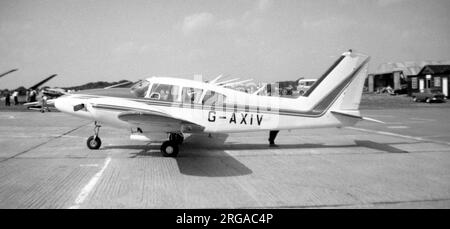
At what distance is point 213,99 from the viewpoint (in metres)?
10.2

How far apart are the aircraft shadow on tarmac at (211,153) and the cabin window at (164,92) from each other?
160 cm

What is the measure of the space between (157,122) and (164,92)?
3.87 ft

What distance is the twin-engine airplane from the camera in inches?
373

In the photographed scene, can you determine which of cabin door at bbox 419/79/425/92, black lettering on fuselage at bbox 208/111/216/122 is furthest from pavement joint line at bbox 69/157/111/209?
cabin door at bbox 419/79/425/92

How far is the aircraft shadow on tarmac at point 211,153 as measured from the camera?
26.1ft

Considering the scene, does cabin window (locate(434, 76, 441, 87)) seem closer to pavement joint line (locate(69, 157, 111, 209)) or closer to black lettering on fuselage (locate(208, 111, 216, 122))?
black lettering on fuselage (locate(208, 111, 216, 122))

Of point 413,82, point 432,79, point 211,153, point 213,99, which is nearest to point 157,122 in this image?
point 213,99

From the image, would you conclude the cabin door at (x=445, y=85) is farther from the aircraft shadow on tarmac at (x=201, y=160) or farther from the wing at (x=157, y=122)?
the wing at (x=157, y=122)

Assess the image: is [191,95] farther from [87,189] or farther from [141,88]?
[87,189]

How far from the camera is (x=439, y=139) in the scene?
13297 millimetres

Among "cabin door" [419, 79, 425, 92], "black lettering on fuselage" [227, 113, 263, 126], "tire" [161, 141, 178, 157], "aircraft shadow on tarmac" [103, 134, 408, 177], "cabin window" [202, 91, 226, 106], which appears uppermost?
"cabin door" [419, 79, 425, 92]

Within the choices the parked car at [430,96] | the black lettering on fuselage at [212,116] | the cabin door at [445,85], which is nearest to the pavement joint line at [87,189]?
the black lettering on fuselage at [212,116]
